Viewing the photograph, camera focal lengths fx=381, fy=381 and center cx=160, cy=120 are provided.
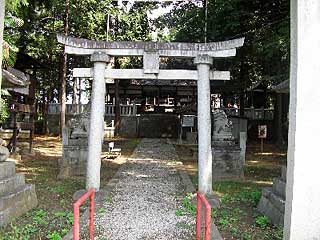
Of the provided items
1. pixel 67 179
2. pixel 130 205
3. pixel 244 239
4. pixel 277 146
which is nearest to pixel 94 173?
pixel 130 205

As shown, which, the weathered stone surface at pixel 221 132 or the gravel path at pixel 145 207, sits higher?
the weathered stone surface at pixel 221 132

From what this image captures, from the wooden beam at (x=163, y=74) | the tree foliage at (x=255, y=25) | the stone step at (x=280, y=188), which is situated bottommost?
the stone step at (x=280, y=188)

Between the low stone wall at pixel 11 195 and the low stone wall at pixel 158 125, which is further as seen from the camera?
the low stone wall at pixel 158 125

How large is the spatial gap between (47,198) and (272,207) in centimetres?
493

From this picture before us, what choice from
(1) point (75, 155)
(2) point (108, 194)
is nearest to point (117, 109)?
(1) point (75, 155)

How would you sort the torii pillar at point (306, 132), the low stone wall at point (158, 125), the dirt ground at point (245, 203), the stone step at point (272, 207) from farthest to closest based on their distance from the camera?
the low stone wall at point (158, 125) → the stone step at point (272, 207) → the dirt ground at point (245, 203) → the torii pillar at point (306, 132)

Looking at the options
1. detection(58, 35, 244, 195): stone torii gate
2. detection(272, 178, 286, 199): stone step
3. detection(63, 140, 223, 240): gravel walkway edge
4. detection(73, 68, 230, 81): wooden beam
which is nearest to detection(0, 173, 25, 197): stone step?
detection(63, 140, 223, 240): gravel walkway edge

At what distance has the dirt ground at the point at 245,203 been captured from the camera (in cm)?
634

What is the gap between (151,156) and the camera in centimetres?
1781

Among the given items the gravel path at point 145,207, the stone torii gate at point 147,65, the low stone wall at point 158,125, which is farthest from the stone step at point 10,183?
the low stone wall at point 158,125

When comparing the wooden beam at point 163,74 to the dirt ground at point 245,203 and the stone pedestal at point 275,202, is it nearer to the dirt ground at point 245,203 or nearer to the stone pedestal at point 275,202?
the dirt ground at point 245,203

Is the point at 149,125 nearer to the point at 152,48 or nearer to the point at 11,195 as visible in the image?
the point at 152,48

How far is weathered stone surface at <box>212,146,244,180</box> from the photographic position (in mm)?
12359

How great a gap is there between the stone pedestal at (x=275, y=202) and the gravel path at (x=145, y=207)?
1444mm
